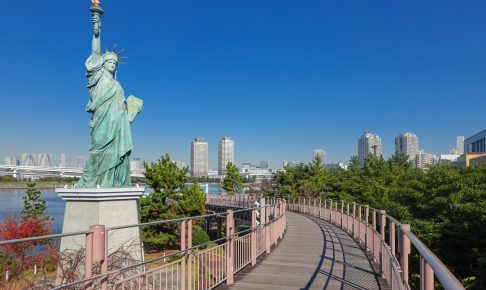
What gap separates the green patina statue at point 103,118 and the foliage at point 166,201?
1240cm

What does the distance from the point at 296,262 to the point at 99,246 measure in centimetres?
704

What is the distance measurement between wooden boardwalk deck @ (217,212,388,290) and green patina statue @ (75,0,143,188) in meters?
7.50

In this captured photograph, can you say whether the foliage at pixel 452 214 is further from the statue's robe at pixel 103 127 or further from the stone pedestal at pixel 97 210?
the statue's robe at pixel 103 127

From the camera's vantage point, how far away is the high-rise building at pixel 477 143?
180 ft

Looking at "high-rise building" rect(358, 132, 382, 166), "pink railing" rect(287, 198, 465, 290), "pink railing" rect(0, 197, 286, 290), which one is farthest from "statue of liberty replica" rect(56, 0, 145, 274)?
"high-rise building" rect(358, 132, 382, 166)

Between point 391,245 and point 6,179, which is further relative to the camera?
point 6,179

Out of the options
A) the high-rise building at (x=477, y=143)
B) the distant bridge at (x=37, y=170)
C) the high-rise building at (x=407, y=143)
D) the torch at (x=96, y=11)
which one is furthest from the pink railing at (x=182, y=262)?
the high-rise building at (x=407, y=143)

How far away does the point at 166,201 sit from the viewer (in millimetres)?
31297

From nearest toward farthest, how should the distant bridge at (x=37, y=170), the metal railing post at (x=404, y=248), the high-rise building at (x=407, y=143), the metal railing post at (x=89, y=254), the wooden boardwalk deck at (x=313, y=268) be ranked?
the metal railing post at (x=89, y=254) → the metal railing post at (x=404, y=248) → the wooden boardwalk deck at (x=313, y=268) → the distant bridge at (x=37, y=170) → the high-rise building at (x=407, y=143)

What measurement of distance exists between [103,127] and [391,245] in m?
12.6

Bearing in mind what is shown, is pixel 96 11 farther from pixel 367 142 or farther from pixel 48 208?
pixel 367 142

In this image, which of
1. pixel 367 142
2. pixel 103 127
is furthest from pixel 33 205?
pixel 367 142

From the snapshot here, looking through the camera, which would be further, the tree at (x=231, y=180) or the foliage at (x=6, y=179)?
the foliage at (x=6, y=179)

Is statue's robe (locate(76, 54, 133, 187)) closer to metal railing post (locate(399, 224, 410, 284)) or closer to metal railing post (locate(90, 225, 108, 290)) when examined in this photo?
metal railing post (locate(90, 225, 108, 290))
